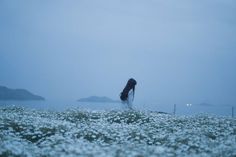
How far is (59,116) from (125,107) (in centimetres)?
360

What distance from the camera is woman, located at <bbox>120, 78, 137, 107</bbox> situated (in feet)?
62.9

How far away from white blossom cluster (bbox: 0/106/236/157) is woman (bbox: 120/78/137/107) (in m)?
1.68

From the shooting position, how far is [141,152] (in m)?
8.05

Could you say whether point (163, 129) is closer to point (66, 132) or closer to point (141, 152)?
point (66, 132)

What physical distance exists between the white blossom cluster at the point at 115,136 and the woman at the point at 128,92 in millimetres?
1679

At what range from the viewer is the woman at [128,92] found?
1917 cm

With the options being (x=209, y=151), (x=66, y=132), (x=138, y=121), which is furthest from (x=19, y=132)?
(x=209, y=151)

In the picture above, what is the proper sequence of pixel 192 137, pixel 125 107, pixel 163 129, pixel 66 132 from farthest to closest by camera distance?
pixel 125 107 → pixel 163 129 → pixel 66 132 → pixel 192 137

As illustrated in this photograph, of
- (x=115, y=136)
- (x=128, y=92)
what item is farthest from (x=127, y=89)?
(x=115, y=136)

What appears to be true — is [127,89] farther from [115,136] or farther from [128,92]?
[115,136]

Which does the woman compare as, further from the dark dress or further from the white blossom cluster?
the white blossom cluster

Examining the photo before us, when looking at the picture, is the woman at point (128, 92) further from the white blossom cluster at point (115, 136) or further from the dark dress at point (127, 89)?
the white blossom cluster at point (115, 136)

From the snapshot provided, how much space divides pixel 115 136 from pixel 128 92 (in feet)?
25.1

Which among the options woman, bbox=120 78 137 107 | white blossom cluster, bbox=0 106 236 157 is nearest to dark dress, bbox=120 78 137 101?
woman, bbox=120 78 137 107
